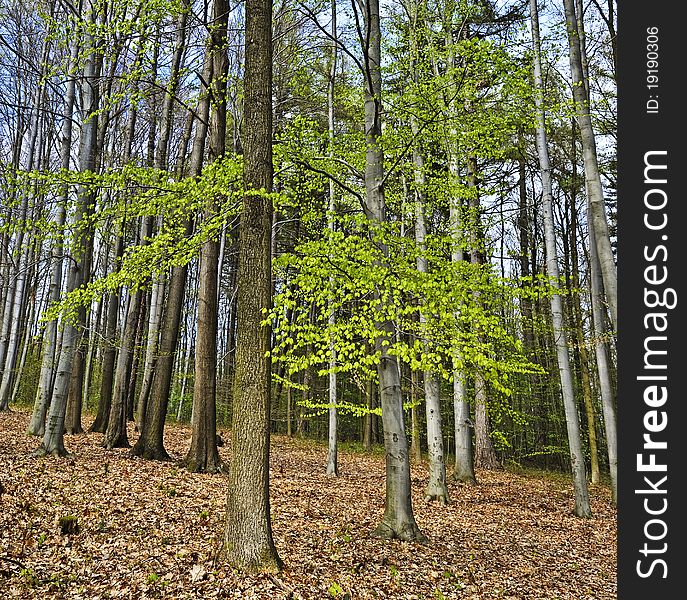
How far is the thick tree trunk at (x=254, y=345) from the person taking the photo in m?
4.76

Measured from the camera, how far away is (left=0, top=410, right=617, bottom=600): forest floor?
4.50 meters

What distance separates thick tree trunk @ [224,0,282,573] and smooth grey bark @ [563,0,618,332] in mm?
4619

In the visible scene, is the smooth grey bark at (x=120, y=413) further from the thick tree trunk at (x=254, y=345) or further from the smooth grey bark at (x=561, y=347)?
the smooth grey bark at (x=561, y=347)

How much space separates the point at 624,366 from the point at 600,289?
322 inches

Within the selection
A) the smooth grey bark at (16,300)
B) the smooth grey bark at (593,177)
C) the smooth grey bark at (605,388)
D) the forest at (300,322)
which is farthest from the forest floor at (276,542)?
the smooth grey bark at (16,300)

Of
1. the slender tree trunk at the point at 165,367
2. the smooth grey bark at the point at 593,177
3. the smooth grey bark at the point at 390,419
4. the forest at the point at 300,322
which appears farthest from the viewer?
the slender tree trunk at the point at 165,367

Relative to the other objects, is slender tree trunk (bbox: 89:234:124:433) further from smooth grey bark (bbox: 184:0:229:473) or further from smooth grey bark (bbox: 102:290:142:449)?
smooth grey bark (bbox: 184:0:229:473)

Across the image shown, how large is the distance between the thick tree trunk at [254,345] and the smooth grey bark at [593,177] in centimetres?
462

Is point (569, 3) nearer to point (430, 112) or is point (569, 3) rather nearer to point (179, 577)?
point (430, 112)

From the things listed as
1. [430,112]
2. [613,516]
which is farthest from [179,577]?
[613,516]

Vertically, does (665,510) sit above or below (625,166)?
below

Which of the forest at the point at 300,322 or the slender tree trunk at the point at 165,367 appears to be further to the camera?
the slender tree trunk at the point at 165,367

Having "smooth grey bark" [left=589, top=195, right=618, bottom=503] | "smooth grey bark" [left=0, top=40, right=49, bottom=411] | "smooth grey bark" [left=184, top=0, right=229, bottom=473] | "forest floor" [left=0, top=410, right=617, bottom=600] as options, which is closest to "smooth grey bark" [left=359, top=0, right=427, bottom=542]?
"forest floor" [left=0, top=410, right=617, bottom=600]

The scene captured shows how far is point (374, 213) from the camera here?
7160 millimetres
